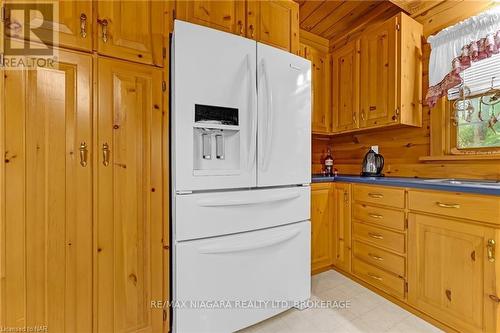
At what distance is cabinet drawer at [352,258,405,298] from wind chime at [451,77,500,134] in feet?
4.26

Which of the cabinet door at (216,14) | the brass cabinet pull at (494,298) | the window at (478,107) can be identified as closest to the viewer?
the brass cabinet pull at (494,298)

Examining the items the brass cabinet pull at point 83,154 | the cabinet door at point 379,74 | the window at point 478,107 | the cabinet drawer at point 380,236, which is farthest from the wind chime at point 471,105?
the brass cabinet pull at point 83,154

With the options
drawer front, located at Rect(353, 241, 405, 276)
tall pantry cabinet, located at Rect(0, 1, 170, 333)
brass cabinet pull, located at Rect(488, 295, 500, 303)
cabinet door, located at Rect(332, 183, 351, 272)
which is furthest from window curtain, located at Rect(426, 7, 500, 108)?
tall pantry cabinet, located at Rect(0, 1, 170, 333)

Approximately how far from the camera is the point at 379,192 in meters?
1.85

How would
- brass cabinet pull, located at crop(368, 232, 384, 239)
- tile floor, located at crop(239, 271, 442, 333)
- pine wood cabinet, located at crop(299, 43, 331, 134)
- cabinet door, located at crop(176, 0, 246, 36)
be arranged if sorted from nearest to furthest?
1. cabinet door, located at crop(176, 0, 246, 36)
2. tile floor, located at crop(239, 271, 442, 333)
3. brass cabinet pull, located at crop(368, 232, 384, 239)
4. pine wood cabinet, located at crop(299, 43, 331, 134)

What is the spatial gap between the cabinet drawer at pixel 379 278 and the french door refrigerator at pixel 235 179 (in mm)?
661

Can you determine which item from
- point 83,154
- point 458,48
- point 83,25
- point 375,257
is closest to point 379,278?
point 375,257

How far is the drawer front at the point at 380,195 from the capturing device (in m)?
1.71

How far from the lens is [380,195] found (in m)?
1.85

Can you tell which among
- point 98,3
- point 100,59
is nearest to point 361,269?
point 100,59

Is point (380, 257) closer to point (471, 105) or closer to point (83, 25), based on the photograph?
point (471, 105)

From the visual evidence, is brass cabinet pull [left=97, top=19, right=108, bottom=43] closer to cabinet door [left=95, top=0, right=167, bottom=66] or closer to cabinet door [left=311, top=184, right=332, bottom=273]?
cabinet door [left=95, top=0, right=167, bottom=66]

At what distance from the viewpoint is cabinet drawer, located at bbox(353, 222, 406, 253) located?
5.65 ft

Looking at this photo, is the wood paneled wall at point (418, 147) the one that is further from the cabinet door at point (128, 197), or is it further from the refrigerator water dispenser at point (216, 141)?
the cabinet door at point (128, 197)
